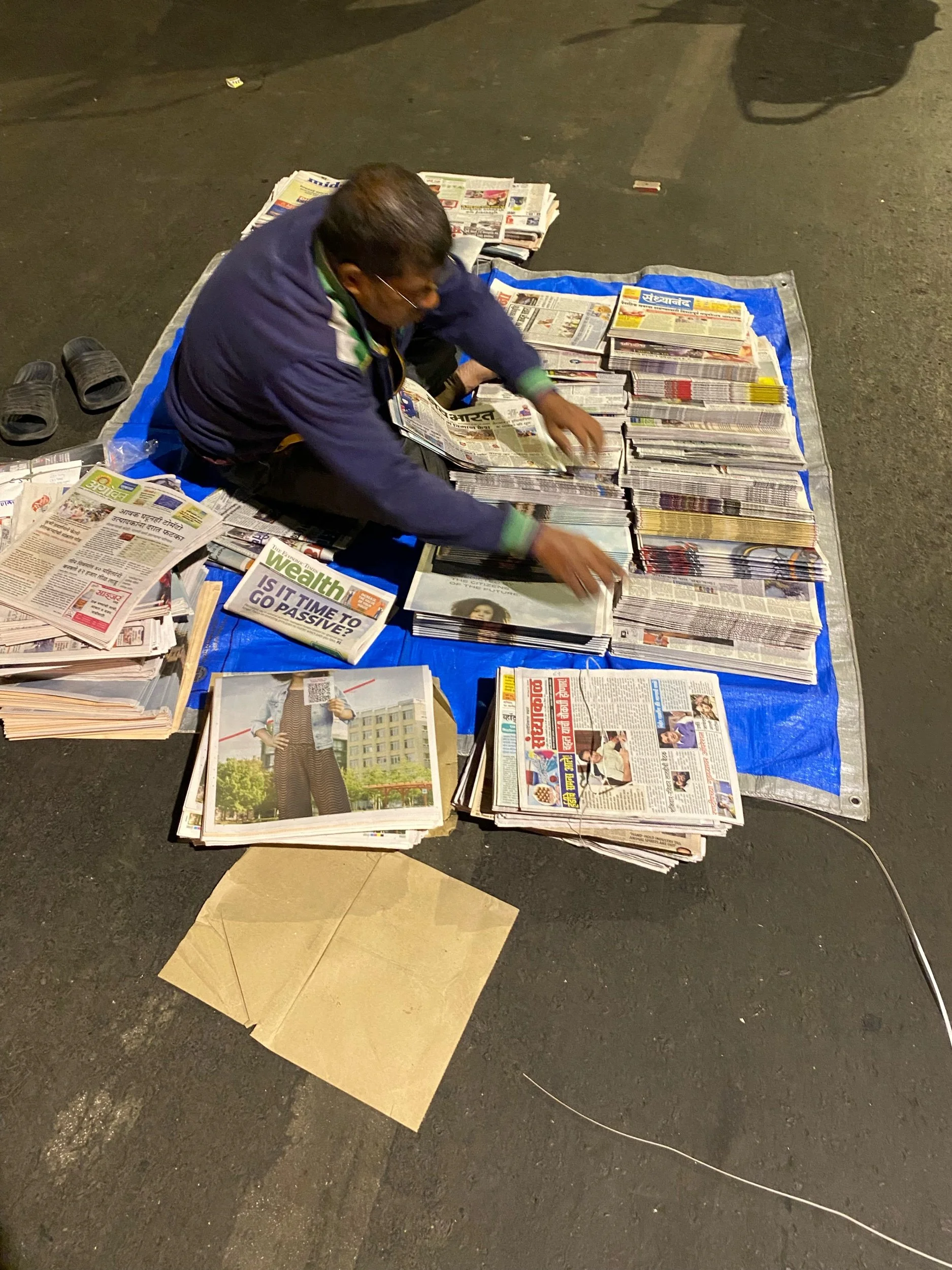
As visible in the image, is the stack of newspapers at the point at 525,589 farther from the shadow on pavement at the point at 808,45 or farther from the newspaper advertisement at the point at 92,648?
the shadow on pavement at the point at 808,45

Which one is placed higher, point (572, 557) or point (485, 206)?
point (485, 206)

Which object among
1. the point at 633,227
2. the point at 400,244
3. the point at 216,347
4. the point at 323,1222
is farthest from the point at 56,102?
the point at 323,1222

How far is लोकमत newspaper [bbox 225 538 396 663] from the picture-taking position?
5.53 feet

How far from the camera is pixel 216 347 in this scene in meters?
1.43

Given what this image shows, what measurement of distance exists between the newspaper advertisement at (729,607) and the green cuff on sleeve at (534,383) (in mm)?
497

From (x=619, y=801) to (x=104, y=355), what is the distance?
2.08 meters

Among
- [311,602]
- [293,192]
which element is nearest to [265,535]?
[311,602]

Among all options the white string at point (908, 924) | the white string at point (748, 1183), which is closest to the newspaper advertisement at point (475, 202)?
the white string at point (908, 924)

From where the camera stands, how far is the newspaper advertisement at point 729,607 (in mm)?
1624

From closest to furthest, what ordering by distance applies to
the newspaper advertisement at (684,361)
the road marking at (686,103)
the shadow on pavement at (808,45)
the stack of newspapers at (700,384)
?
the stack of newspapers at (700,384) < the newspaper advertisement at (684,361) < the road marking at (686,103) < the shadow on pavement at (808,45)

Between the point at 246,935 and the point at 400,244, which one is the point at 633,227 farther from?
the point at 246,935

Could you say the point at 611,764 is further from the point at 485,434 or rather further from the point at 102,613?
the point at 102,613

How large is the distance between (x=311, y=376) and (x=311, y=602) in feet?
1.97

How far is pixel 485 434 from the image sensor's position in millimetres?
1910
